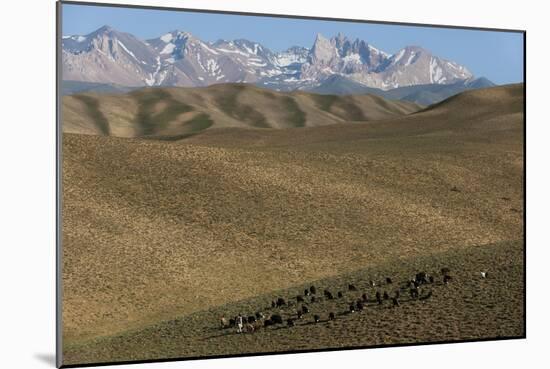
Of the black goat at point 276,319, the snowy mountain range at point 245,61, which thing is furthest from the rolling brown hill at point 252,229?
the snowy mountain range at point 245,61

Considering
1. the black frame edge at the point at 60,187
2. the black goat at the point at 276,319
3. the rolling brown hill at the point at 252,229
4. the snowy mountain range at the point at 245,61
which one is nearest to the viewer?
the black frame edge at the point at 60,187

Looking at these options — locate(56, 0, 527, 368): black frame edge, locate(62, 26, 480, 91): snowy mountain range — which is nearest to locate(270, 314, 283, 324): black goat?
locate(56, 0, 527, 368): black frame edge

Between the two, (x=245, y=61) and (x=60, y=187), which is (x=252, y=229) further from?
(x=60, y=187)

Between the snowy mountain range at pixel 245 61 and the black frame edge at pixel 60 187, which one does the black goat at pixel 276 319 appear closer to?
the black frame edge at pixel 60 187

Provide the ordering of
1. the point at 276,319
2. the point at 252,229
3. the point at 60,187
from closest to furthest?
1. the point at 60,187
2. the point at 276,319
3. the point at 252,229

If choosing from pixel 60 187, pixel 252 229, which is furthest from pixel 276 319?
pixel 252 229

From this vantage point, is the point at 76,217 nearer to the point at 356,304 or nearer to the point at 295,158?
the point at 356,304

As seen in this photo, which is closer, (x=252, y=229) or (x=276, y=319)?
(x=276, y=319)
